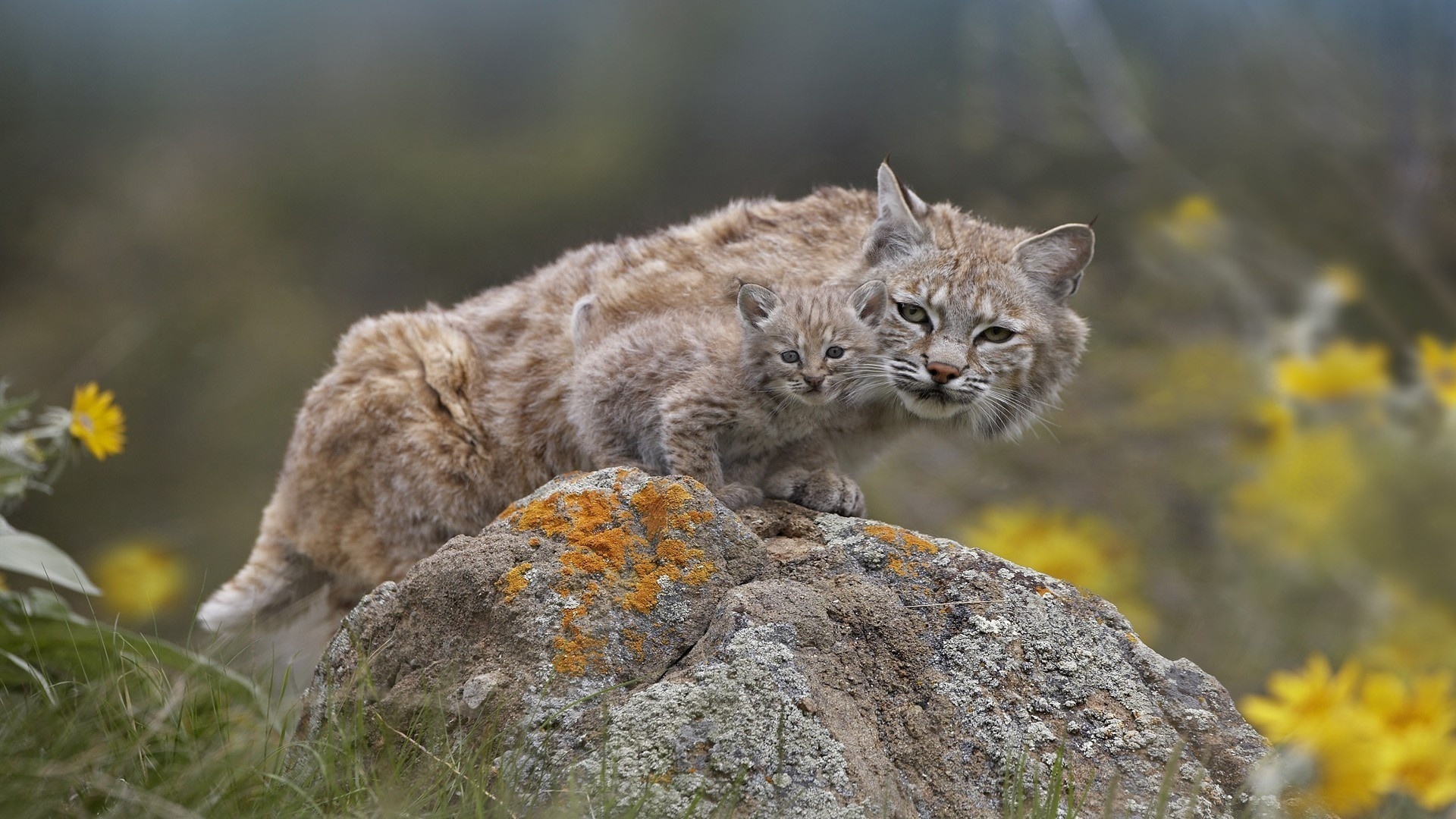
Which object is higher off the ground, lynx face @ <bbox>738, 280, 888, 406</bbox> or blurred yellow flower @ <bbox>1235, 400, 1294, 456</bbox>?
blurred yellow flower @ <bbox>1235, 400, 1294, 456</bbox>

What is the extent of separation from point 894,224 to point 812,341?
2.34ft

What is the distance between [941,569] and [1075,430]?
6.05 meters

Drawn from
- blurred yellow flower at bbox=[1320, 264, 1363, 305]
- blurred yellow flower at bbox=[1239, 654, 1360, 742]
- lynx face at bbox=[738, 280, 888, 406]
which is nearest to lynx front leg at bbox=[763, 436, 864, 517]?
lynx face at bbox=[738, 280, 888, 406]

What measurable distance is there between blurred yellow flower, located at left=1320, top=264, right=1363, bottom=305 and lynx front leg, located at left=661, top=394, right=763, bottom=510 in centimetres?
512

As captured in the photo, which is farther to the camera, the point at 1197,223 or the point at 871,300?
the point at 1197,223

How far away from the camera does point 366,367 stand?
5.43 meters

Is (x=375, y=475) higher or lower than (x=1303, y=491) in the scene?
lower

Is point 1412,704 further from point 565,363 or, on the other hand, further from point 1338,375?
point 565,363

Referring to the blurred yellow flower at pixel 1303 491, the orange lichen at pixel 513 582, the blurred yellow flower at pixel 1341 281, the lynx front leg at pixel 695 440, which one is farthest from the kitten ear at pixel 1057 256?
the blurred yellow flower at pixel 1341 281

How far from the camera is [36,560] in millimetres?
4934

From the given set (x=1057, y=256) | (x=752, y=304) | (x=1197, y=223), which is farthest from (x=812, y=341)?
(x=1197, y=223)

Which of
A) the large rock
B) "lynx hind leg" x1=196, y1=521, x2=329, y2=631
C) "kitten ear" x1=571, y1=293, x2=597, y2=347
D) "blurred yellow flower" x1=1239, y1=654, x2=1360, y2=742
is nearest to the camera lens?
the large rock

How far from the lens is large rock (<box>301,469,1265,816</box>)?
327 cm

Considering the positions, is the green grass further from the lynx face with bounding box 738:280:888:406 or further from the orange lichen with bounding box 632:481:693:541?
the lynx face with bounding box 738:280:888:406
